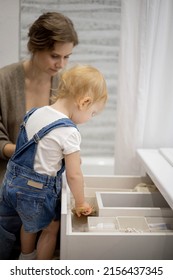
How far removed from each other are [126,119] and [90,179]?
1.10 feet

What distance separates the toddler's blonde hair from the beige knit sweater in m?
0.29

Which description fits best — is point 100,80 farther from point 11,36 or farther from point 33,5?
point 33,5

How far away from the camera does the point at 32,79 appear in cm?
146

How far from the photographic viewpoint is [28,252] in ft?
4.39

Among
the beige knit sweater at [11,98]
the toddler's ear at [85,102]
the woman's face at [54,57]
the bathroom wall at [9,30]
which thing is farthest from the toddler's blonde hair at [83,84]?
the bathroom wall at [9,30]

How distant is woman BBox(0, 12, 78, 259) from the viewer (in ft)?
4.21

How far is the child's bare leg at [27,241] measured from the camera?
1.31 meters

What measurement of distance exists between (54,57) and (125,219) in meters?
0.65

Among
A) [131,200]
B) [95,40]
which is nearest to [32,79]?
[131,200]

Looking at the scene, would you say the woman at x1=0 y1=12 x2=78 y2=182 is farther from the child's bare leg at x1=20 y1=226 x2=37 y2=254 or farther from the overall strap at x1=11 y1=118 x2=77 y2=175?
the child's bare leg at x1=20 y1=226 x2=37 y2=254

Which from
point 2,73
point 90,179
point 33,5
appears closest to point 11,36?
point 33,5

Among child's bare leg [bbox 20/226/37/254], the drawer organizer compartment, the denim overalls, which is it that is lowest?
child's bare leg [bbox 20/226/37/254]

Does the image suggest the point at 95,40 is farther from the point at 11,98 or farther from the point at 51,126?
the point at 51,126

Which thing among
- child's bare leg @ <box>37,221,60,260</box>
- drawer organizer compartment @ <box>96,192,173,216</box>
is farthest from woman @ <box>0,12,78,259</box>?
drawer organizer compartment @ <box>96,192,173,216</box>
